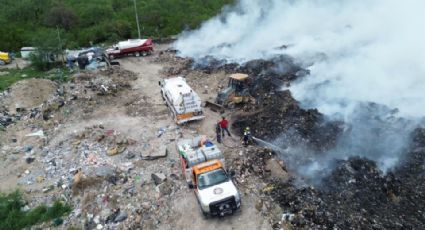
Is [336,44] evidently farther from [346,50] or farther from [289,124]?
[289,124]

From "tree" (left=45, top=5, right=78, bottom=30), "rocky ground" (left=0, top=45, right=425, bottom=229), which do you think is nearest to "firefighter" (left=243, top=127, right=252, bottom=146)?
"rocky ground" (left=0, top=45, right=425, bottom=229)

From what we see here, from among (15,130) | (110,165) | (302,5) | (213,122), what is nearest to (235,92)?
(213,122)

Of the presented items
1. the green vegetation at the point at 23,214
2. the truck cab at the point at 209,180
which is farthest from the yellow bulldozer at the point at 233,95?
the green vegetation at the point at 23,214

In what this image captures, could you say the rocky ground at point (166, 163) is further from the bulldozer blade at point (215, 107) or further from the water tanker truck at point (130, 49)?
the water tanker truck at point (130, 49)

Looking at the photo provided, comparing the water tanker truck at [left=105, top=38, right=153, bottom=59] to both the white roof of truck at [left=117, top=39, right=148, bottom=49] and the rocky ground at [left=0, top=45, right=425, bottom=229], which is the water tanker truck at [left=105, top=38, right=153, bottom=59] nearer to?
the white roof of truck at [left=117, top=39, right=148, bottom=49]

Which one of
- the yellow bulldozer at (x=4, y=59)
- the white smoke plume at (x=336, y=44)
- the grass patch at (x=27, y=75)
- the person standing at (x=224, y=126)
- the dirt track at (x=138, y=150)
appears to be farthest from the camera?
the yellow bulldozer at (x=4, y=59)
